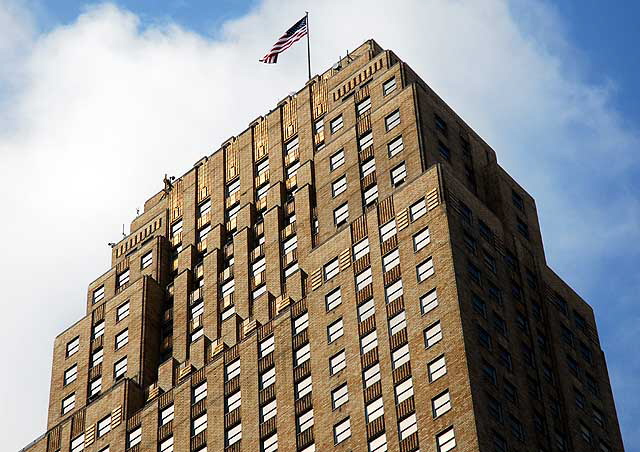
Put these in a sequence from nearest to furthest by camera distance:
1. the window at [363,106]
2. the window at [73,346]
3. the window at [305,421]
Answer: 1. the window at [305,421]
2. the window at [363,106]
3. the window at [73,346]

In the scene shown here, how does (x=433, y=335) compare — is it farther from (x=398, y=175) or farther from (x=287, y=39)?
(x=287, y=39)

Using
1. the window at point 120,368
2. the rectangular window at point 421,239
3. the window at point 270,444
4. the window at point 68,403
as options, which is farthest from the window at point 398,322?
the window at point 68,403

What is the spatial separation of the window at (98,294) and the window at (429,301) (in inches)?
1532

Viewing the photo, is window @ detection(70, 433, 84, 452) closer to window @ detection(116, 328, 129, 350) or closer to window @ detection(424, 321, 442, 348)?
window @ detection(116, 328, 129, 350)

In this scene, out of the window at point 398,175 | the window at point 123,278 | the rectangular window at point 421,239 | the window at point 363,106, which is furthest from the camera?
the window at point 123,278

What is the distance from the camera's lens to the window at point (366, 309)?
408 feet

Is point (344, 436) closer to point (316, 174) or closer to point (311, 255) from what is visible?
point (311, 255)

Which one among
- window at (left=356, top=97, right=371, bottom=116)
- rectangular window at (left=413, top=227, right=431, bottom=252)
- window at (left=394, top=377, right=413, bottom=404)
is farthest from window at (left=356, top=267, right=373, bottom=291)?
window at (left=356, top=97, right=371, bottom=116)

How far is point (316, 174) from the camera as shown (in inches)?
5522

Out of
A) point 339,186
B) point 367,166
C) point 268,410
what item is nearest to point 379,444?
point 268,410

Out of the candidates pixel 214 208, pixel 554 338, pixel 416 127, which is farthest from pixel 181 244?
pixel 554 338

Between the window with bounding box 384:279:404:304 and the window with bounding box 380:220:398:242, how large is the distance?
14.4 feet

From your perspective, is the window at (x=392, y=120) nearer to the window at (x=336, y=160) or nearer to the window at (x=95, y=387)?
the window at (x=336, y=160)

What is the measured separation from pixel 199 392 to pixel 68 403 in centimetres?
1591
